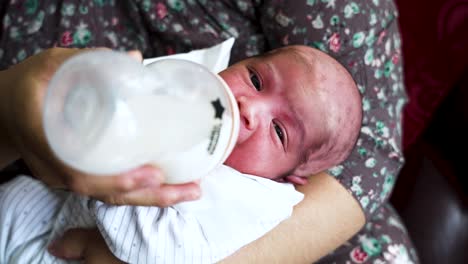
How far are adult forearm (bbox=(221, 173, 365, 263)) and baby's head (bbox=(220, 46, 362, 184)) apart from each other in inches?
4.0

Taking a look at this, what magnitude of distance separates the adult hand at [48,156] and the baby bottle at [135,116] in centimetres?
3

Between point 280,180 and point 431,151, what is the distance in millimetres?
A: 873

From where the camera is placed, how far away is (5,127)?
82 centimetres

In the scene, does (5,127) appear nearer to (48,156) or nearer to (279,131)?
(48,156)

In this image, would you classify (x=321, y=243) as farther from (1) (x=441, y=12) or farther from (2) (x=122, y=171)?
(1) (x=441, y=12)

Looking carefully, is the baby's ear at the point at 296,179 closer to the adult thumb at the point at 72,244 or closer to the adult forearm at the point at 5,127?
the adult thumb at the point at 72,244

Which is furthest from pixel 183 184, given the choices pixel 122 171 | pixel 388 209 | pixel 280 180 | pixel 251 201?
pixel 388 209

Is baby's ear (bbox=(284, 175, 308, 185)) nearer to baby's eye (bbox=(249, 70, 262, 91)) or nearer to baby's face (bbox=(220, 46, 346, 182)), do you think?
baby's face (bbox=(220, 46, 346, 182))

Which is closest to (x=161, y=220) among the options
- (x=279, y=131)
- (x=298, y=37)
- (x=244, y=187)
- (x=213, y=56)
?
(x=244, y=187)

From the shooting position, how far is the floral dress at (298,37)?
133cm

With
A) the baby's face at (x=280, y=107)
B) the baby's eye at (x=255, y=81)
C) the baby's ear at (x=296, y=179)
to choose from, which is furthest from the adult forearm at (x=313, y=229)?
the baby's eye at (x=255, y=81)

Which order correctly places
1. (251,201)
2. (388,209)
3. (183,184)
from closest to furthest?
(183,184), (251,201), (388,209)

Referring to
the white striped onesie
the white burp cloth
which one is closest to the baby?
the white striped onesie

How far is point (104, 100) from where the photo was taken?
1.95 feet
